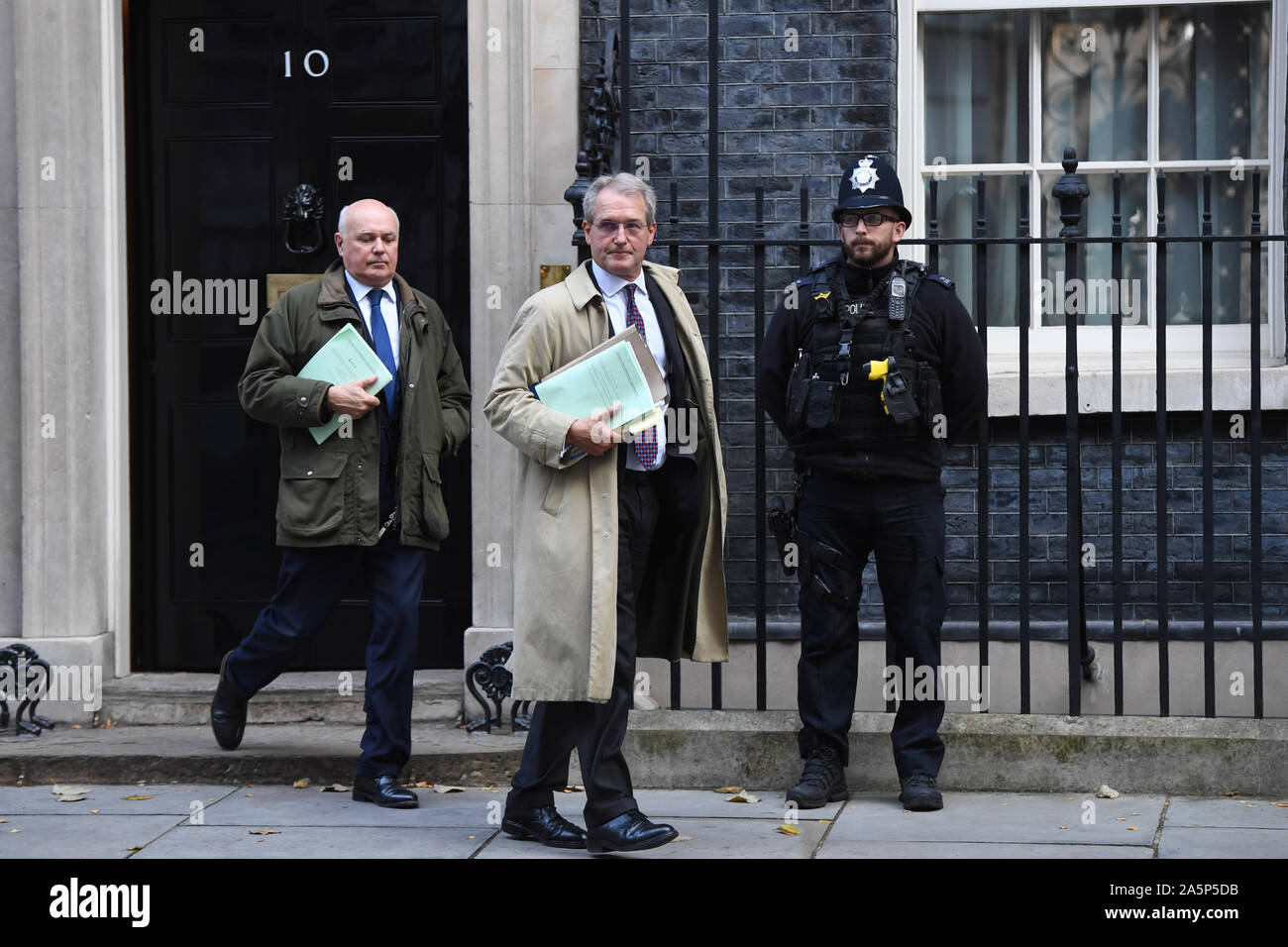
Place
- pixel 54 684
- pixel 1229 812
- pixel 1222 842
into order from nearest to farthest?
pixel 1222 842 → pixel 1229 812 → pixel 54 684

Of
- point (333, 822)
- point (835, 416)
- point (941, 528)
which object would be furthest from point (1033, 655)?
point (333, 822)

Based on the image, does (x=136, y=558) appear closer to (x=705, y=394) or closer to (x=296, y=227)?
(x=296, y=227)

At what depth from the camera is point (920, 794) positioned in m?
5.82

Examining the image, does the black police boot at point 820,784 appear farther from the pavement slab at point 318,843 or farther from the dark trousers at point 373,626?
the dark trousers at point 373,626

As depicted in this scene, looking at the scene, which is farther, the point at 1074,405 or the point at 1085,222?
the point at 1085,222

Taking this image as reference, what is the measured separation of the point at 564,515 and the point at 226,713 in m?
1.95

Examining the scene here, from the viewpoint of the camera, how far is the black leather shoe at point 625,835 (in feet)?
17.0

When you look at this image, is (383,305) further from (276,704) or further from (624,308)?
(276,704)

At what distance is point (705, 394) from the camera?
5512 mm

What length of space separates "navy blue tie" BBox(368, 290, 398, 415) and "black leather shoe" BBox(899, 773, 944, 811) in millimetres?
2284

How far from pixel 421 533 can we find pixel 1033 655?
116 inches

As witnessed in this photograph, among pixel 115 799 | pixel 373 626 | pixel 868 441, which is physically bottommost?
pixel 115 799

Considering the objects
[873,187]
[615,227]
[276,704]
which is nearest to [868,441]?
[873,187]

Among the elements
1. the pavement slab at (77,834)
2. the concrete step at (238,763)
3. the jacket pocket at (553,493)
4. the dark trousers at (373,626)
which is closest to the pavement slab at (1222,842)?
the jacket pocket at (553,493)
